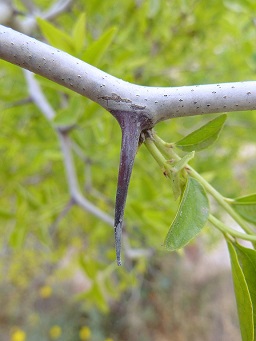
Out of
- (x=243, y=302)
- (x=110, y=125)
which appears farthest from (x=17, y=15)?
(x=243, y=302)

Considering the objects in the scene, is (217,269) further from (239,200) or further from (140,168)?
(239,200)

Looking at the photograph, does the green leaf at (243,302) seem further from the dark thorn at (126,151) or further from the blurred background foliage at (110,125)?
the blurred background foliage at (110,125)

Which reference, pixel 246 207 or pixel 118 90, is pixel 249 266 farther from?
pixel 118 90

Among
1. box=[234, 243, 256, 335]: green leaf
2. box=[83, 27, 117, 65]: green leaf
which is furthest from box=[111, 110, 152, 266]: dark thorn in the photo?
box=[83, 27, 117, 65]: green leaf

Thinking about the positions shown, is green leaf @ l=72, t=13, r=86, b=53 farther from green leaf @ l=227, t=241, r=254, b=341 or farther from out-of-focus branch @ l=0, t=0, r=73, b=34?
green leaf @ l=227, t=241, r=254, b=341

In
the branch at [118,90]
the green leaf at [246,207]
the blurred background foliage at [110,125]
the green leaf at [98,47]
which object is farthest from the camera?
the blurred background foliage at [110,125]

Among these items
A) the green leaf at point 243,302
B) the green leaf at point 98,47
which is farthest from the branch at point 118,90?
the green leaf at point 98,47
